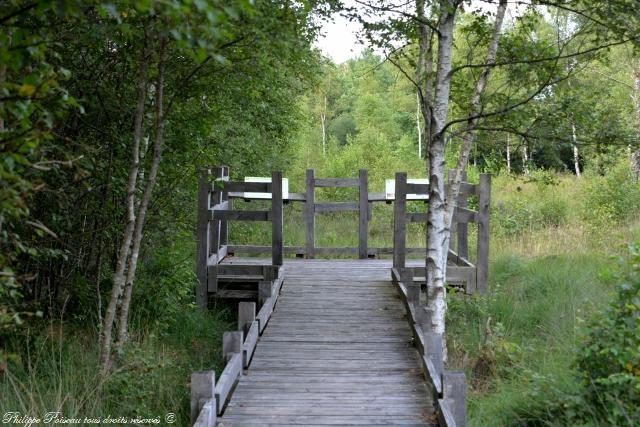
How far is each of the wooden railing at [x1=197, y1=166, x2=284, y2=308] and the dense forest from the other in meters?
0.54

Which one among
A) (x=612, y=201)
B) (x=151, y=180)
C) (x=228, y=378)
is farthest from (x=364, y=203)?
(x=612, y=201)

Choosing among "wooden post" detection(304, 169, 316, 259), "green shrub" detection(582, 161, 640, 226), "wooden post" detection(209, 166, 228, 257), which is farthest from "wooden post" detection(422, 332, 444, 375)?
"green shrub" detection(582, 161, 640, 226)

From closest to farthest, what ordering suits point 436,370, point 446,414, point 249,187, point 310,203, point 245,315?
1. point 446,414
2. point 436,370
3. point 245,315
4. point 249,187
5. point 310,203

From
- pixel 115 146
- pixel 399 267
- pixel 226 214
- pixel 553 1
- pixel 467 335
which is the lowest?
pixel 467 335

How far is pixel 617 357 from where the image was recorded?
206 inches

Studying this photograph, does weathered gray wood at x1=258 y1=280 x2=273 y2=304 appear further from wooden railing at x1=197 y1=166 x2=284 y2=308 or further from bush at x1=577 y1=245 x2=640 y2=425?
bush at x1=577 y1=245 x2=640 y2=425

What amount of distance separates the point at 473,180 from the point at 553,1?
16.8 meters

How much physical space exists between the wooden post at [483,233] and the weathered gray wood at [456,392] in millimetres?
4642

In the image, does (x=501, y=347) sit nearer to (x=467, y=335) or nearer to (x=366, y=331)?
(x=467, y=335)

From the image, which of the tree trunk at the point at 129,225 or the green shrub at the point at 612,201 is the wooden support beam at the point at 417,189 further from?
the green shrub at the point at 612,201

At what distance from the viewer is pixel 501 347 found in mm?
8062

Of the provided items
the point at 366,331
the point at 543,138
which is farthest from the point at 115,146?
the point at 543,138

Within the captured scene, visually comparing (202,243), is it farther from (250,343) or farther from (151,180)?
(151,180)

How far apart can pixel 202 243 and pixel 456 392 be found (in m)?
5.22
